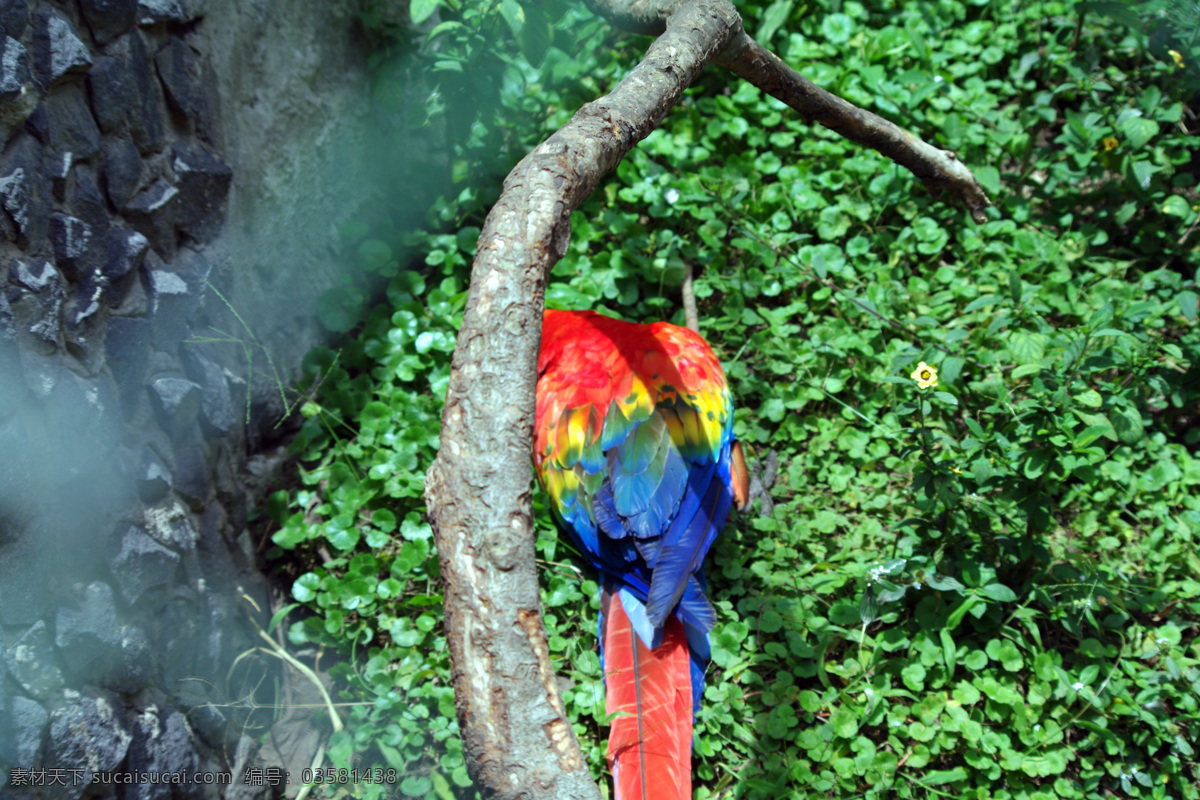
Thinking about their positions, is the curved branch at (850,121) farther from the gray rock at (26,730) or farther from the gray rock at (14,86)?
the gray rock at (26,730)

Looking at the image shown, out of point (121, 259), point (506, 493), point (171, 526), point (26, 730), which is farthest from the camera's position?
point (171, 526)

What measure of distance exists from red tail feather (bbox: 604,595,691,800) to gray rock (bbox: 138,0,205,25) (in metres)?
1.75

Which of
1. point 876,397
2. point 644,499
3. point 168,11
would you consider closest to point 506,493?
point 644,499

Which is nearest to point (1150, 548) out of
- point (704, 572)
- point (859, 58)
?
point (704, 572)

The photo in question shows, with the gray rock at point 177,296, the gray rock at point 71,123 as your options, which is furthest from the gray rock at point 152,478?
the gray rock at point 71,123

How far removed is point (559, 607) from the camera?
206cm

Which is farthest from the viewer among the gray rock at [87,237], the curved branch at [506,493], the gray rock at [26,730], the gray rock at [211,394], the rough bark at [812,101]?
the rough bark at [812,101]

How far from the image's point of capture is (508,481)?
44.5 inches

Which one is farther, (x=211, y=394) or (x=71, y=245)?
(x=211, y=394)

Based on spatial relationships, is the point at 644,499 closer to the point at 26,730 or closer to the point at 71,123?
the point at 26,730

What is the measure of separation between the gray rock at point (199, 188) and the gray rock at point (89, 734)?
3.63 ft

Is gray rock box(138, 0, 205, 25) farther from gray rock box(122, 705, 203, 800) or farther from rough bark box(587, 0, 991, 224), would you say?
gray rock box(122, 705, 203, 800)

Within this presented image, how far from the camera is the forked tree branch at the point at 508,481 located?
100cm

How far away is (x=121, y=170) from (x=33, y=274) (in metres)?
0.36
